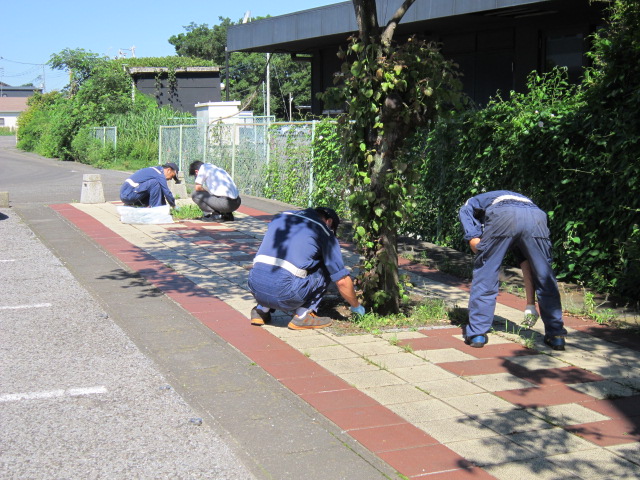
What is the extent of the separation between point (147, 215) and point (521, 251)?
27.6 ft

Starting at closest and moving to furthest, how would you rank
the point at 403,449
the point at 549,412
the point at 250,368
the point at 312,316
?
the point at 403,449, the point at 549,412, the point at 250,368, the point at 312,316

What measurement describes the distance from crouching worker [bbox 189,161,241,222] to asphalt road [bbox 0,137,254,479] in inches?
204

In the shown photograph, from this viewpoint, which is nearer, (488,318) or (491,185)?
(488,318)

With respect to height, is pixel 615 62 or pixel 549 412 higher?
pixel 615 62

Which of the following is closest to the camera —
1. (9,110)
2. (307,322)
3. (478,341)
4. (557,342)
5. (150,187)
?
(557,342)

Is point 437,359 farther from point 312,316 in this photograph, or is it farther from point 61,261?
point 61,261

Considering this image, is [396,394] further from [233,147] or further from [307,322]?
[233,147]

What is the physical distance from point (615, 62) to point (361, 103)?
3.01m

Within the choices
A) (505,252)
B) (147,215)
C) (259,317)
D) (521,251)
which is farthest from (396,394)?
(147,215)

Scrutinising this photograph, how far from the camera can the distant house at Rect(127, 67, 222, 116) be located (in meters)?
43.7

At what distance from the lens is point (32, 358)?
6.22 meters

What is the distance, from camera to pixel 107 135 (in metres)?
34.2

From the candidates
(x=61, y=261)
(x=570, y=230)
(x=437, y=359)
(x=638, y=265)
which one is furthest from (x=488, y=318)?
(x=61, y=261)

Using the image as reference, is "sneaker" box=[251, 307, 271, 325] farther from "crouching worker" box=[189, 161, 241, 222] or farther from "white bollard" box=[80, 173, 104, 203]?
"white bollard" box=[80, 173, 104, 203]
